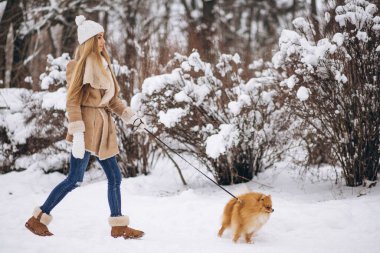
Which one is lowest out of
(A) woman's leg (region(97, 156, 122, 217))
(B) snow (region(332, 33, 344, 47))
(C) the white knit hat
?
(A) woman's leg (region(97, 156, 122, 217))

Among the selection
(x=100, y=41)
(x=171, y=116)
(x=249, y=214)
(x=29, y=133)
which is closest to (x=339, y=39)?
(x=171, y=116)

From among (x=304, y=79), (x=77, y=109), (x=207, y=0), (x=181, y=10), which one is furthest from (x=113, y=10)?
(x=77, y=109)

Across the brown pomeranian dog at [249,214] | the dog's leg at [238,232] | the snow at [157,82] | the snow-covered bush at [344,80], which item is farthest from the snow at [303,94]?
the dog's leg at [238,232]

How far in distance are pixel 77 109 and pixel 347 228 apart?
2.72 meters

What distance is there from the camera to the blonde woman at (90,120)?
3.64 m

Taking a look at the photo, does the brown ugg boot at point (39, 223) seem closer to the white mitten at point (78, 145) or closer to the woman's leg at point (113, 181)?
the woman's leg at point (113, 181)

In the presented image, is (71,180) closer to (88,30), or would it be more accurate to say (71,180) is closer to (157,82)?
(88,30)

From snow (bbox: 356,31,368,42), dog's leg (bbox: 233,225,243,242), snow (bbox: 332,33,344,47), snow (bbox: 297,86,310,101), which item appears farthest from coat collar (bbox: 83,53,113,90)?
snow (bbox: 356,31,368,42)

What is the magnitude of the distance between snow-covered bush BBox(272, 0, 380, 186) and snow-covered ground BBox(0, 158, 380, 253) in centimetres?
67

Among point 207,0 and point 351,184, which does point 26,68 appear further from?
point 351,184

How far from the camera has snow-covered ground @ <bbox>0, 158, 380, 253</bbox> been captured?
351 centimetres

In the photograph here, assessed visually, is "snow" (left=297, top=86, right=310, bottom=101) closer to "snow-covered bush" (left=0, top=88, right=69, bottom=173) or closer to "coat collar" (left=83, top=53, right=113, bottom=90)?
"coat collar" (left=83, top=53, right=113, bottom=90)

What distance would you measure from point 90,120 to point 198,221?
1.60m

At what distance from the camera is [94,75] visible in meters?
3.68
